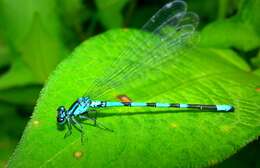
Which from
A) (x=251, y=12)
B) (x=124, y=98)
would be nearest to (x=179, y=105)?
(x=124, y=98)

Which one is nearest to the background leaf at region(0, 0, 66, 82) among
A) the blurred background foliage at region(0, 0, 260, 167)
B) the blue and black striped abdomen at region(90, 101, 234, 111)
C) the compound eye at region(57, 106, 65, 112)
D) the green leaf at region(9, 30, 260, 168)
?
the blurred background foliage at region(0, 0, 260, 167)

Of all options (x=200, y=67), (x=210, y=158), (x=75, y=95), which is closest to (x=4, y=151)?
(x=75, y=95)

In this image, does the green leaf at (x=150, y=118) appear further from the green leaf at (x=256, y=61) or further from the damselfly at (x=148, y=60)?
the green leaf at (x=256, y=61)

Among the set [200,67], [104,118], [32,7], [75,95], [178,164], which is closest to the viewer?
[178,164]

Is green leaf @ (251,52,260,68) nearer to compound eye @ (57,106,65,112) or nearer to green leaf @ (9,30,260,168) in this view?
green leaf @ (9,30,260,168)

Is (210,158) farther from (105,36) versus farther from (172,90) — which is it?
(105,36)

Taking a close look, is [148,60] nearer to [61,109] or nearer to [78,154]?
[61,109]

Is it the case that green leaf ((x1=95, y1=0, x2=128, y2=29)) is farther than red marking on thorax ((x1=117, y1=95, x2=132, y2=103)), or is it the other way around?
green leaf ((x1=95, y1=0, x2=128, y2=29))
